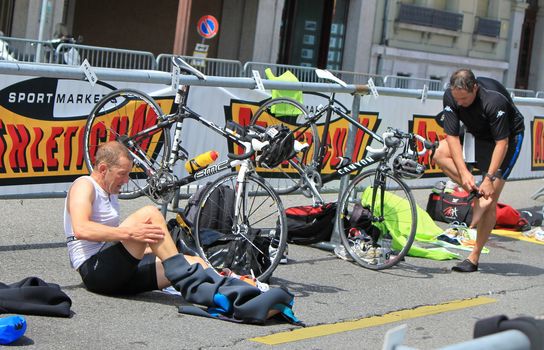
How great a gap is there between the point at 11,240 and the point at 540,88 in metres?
30.5

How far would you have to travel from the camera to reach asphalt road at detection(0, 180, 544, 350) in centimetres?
559

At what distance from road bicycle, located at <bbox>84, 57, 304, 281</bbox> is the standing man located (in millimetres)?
A: 1387

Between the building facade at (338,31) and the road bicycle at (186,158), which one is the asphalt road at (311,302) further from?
the building facade at (338,31)

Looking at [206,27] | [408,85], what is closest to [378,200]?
[408,85]

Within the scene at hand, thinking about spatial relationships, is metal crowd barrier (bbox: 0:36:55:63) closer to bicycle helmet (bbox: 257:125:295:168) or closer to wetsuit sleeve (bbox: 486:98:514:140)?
bicycle helmet (bbox: 257:125:295:168)

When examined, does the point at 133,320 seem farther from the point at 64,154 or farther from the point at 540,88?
the point at 540,88

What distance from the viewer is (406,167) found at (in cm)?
802

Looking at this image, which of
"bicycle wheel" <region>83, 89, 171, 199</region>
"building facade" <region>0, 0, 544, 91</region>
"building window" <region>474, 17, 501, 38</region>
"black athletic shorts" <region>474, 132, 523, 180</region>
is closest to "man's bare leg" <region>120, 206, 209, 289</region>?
"bicycle wheel" <region>83, 89, 171, 199</region>

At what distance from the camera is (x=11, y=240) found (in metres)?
7.57

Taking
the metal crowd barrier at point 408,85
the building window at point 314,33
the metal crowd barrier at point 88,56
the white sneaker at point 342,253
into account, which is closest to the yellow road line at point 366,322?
the white sneaker at point 342,253

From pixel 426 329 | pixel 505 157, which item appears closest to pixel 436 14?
pixel 505 157

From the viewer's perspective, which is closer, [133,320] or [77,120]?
[133,320]

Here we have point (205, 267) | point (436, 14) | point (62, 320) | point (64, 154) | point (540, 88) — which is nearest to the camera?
point (62, 320)

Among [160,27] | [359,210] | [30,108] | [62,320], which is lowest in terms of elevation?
[62,320]
